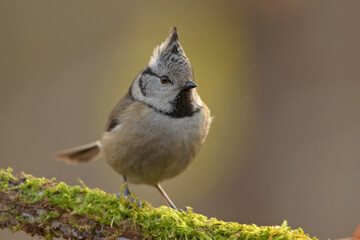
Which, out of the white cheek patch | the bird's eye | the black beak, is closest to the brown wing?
the white cheek patch

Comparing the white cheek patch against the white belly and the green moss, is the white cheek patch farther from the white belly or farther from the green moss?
the green moss

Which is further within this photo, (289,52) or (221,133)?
(221,133)

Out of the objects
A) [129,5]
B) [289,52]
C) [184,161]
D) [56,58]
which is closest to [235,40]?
[289,52]

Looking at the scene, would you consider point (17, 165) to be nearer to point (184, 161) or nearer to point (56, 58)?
point (56, 58)

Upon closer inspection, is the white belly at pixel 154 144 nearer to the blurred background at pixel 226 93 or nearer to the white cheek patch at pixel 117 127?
the white cheek patch at pixel 117 127

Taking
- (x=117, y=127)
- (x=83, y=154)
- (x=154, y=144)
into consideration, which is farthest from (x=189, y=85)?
(x=83, y=154)

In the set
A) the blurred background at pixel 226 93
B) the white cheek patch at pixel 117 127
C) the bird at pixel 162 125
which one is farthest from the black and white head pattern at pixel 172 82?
the blurred background at pixel 226 93

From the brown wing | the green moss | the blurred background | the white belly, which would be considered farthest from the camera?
the blurred background
